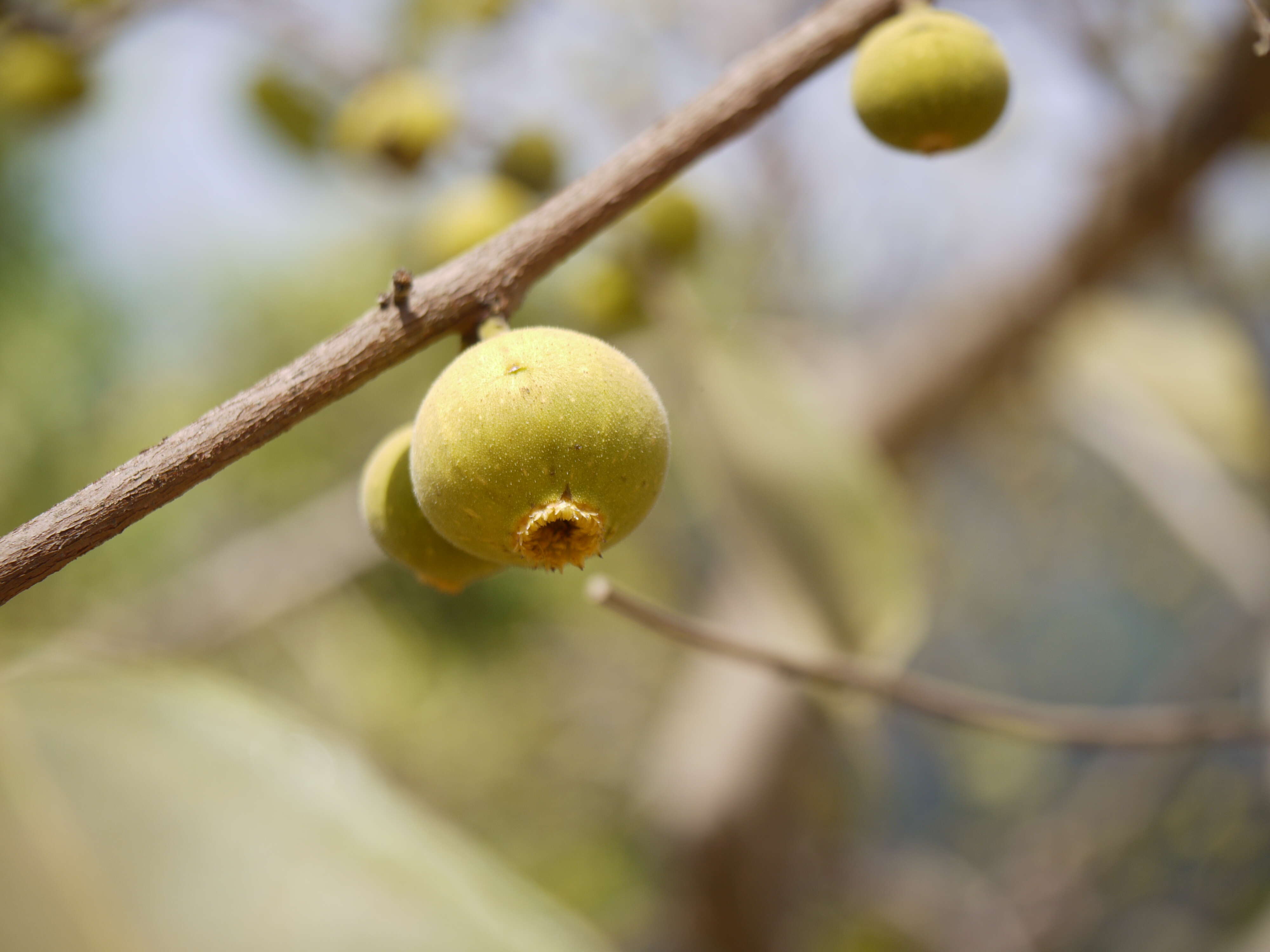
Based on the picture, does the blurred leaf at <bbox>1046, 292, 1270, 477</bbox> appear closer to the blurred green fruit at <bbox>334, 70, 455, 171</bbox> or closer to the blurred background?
the blurred background

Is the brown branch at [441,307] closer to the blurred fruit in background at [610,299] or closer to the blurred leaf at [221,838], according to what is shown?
the blurred leaf at [221,838]

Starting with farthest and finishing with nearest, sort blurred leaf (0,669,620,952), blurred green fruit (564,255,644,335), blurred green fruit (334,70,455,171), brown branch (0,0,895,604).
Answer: blurred green fruit (564,255,644,335) → blurred green fruit (334,70,455,171) → blurred leaf (0,669,620,952) → brown branch (0,0,895,604)

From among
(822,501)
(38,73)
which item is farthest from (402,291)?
(38,73)

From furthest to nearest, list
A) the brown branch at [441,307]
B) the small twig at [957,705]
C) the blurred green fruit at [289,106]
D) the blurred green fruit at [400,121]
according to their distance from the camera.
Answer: the blurred green fruit at [289,106] → the blurred green fruit at [400,121] → the small twig at [957,705] → the brown branch at [441,307]

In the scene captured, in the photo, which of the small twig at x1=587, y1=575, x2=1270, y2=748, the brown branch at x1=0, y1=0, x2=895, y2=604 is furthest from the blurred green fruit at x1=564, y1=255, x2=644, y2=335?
the brown branch at x1=0, y1=0, x2=895, y2=604

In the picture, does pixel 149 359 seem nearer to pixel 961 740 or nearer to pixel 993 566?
pixel 961 740

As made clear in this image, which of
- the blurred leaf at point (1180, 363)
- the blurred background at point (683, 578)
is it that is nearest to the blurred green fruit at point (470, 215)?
the blurred background at point (683, 578)
